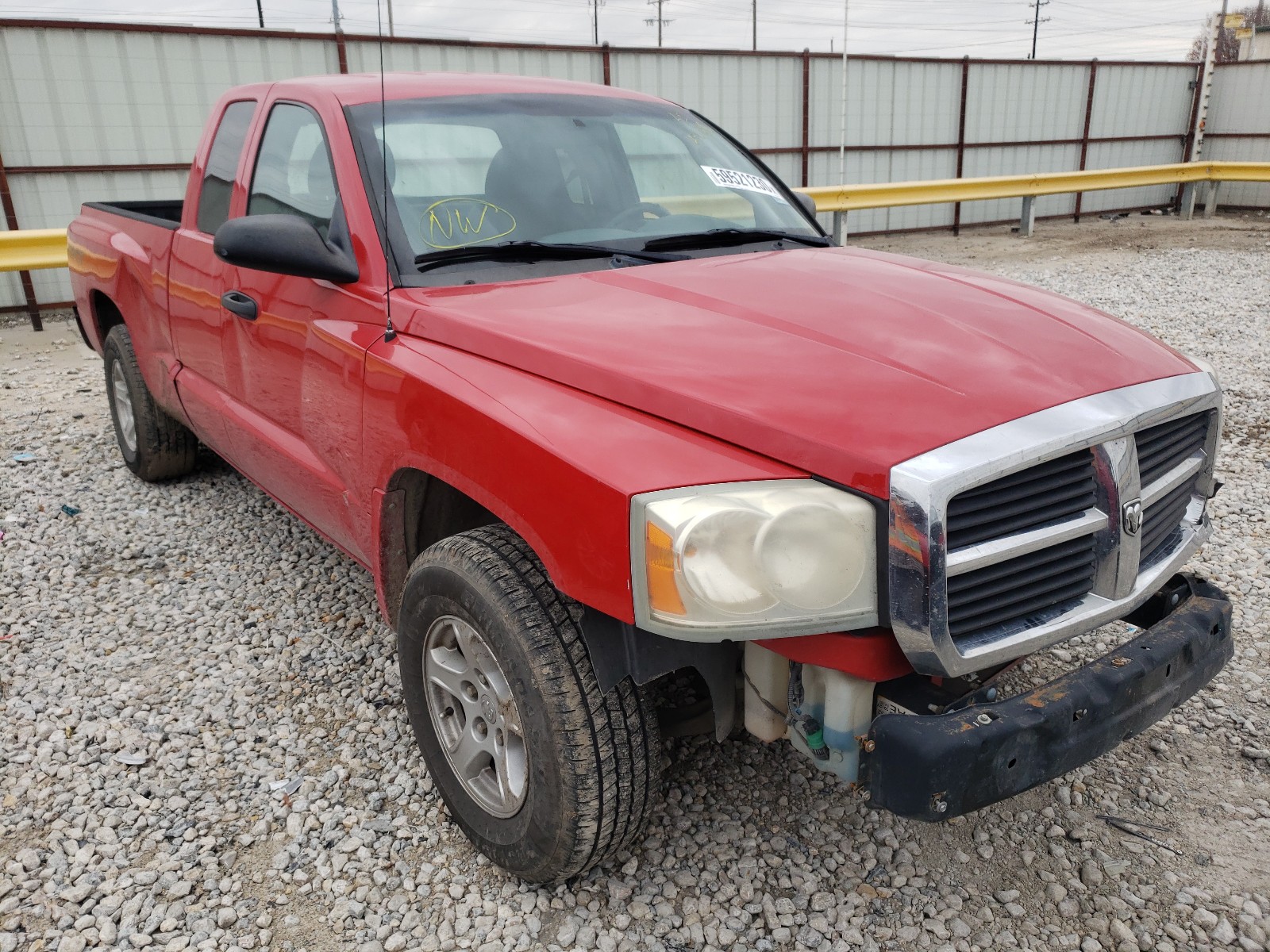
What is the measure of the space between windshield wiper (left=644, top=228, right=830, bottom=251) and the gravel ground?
146cm

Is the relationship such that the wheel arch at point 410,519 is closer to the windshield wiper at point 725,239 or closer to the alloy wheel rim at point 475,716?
the alloy wheel rim at point 475,716

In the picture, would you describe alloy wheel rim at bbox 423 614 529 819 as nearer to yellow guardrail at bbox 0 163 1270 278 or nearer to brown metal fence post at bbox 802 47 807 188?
yellow guardrail at bbox 0 163 1270 278

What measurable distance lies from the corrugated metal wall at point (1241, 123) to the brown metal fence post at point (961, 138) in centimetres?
574

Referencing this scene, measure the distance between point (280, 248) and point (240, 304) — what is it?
0.73 m

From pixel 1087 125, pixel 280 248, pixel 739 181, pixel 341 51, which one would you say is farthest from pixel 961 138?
pixel 280 248

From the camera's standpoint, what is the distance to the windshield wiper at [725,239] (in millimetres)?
2883

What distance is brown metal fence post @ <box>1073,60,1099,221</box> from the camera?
1647 centimetres

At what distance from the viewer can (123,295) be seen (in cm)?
454

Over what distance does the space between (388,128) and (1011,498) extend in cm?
210

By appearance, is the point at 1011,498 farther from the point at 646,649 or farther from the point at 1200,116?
the point at 1200,116

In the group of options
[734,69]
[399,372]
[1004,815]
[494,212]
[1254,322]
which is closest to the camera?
[399,372]

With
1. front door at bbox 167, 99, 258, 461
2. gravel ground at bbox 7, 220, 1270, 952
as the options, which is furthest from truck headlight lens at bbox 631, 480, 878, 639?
front door at bbox 167, 99, 258, 461

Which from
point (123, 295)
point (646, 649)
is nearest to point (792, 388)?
point (646, 649)

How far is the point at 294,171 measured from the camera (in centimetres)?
321
